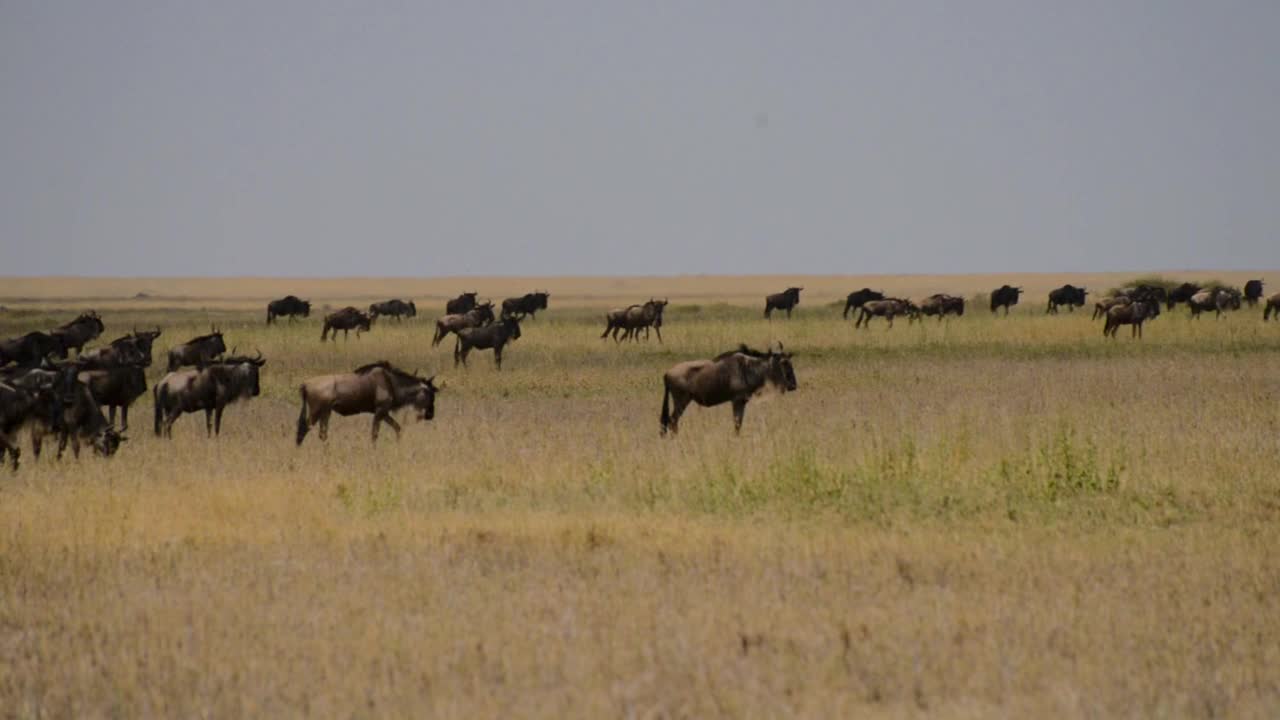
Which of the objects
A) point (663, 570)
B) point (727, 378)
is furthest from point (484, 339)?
point (663, 570)

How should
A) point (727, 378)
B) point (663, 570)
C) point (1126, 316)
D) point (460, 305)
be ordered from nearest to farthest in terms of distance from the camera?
point (663, 570)
point (727, 378)
point (1126, 316)
point (460, 305)

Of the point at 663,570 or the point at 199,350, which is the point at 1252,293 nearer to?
the point at 199,350

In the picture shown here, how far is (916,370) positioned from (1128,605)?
2039cm

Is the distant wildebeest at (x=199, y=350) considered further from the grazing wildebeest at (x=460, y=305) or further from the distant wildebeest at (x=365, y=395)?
the grazing wildebeest at (x=460, y=305)

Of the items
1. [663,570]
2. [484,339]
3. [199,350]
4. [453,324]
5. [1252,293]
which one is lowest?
[663,570]

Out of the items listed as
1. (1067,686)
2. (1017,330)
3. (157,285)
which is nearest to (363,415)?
(1067,686)

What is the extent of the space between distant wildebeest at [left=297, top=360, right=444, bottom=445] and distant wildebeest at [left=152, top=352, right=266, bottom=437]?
1.45m

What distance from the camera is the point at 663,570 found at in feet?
31.1

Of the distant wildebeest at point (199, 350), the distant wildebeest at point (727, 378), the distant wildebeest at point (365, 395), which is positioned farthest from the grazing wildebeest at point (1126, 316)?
the distant wildebeest at point (365, 395)

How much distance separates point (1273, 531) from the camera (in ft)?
34.2

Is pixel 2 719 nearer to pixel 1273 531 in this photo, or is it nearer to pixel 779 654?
pixel 779 654

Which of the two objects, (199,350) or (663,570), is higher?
(199,350)

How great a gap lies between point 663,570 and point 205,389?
36.7ft

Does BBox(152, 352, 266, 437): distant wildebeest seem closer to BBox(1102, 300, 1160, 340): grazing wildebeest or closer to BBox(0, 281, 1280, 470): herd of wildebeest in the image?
BBox(0, 281, 1280, 470): herd of wildebeest
